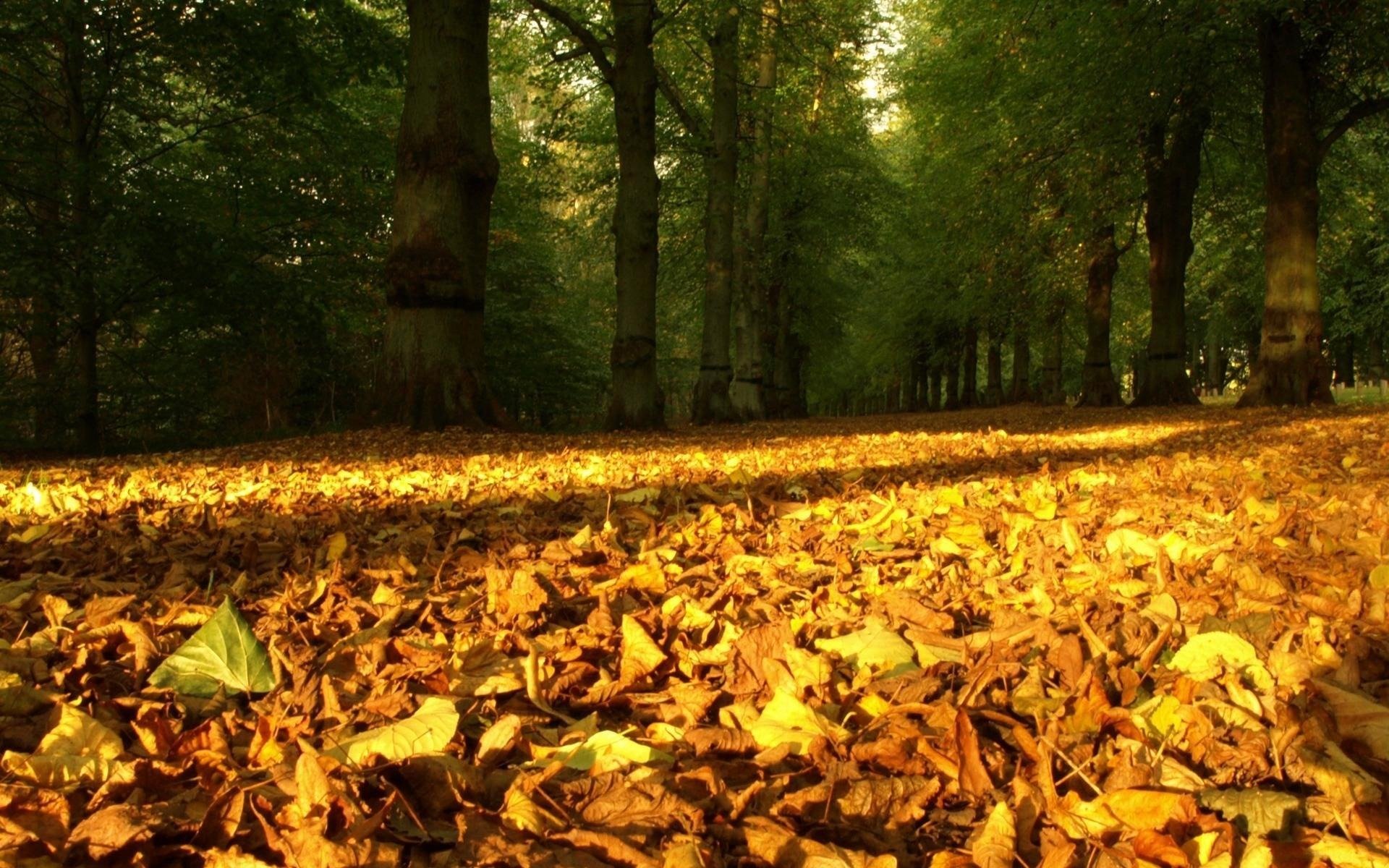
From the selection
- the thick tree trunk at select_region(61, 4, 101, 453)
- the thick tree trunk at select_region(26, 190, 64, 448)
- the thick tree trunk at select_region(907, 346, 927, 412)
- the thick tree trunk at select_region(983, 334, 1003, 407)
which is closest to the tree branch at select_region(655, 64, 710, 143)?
the thick tree trunk at select_region(61, 4, 101, 453)

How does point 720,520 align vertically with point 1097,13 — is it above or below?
below

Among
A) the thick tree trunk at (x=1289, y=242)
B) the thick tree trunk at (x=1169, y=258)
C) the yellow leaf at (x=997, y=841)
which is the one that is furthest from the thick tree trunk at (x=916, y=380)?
the yellow leaf at (x=997, y=841)

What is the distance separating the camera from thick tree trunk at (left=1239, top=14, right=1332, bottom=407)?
11.7 m

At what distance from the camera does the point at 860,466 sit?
16.5ft

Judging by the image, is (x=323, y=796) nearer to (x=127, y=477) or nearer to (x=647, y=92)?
(x=127, y=477)

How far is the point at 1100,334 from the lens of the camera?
64.4ft

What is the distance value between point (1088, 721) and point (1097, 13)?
13.6 m

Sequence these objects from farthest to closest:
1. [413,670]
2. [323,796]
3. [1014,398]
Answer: [1014,398] → [413,670] → [323,796]

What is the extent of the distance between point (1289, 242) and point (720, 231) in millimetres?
8561

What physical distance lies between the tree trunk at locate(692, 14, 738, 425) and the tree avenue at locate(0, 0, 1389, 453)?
0.07m

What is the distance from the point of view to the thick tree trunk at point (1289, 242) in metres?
11.7

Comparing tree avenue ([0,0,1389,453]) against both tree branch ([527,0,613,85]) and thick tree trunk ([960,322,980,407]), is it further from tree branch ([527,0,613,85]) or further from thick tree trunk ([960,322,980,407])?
thick tree trunk ([960,322,980,407])

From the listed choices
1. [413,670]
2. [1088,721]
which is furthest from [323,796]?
[1088,721]

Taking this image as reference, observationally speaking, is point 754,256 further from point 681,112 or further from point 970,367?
point 970,367
